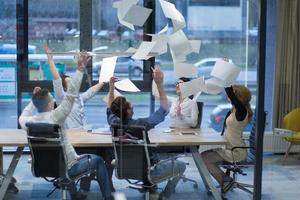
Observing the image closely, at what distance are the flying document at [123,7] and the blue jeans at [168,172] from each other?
3.65 ft

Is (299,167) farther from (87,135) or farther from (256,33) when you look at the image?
(87,135)

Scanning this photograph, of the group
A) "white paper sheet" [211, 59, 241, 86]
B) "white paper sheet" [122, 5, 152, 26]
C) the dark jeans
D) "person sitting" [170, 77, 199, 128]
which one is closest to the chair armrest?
"person sitting" [170, 77, 199, 128]

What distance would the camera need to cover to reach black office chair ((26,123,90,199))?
428 cm


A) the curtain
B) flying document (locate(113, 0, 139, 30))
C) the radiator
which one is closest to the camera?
flying document (locate(113, 0, 139, 30))

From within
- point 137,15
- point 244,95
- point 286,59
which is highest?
point 137,15

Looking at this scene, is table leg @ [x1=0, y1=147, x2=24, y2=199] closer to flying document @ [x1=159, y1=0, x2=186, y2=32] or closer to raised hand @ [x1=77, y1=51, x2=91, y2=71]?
raised hand @ [x1=77, y1=51, x2=91, y2=71]

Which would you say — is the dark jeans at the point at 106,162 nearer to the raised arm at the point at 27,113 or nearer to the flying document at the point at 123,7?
the raised arm at the point at 27,113

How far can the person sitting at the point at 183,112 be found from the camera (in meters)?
4.67

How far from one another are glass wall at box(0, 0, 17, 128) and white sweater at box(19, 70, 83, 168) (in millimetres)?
114

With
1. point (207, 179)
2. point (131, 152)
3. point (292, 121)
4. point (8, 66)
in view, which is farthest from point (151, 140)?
point (292, 121)

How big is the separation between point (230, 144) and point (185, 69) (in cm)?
83

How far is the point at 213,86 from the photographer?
14.8ft

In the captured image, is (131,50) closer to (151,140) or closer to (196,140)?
(151,140)

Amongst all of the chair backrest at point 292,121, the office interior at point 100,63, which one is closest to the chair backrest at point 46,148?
the office interior at point 100,63
